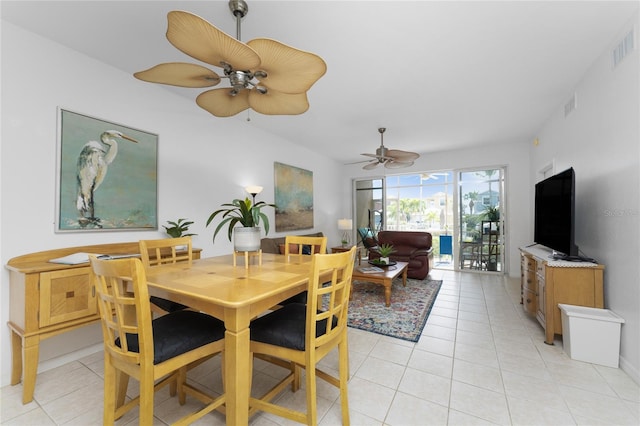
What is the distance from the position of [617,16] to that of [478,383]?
286 centimetres

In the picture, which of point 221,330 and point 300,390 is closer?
point 221,330

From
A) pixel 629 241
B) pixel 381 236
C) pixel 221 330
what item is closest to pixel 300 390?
pixel 221 330

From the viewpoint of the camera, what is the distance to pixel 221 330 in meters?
1.43

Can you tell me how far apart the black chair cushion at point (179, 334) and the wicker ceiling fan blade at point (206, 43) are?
141 centimetres

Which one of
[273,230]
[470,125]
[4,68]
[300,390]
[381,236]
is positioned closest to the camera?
[300,390]

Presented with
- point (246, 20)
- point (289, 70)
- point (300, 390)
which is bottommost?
point (300, 390)

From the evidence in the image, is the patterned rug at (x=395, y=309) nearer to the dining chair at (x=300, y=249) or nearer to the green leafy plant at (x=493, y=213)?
the dining chair at (x=300, y=249)

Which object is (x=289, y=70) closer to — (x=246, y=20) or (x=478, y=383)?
(x=246, y=20)

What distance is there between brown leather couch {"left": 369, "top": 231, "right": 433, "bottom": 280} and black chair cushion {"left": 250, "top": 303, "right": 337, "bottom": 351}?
3.69m

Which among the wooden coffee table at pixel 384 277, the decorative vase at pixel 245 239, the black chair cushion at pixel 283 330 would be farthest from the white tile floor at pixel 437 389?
the decorative vase at pixel 245 239

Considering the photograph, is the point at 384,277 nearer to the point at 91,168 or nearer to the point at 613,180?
the point at 613,180

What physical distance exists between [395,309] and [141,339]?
2.86 metres

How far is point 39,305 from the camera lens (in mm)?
1765

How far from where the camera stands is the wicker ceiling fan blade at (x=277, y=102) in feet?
5.83
